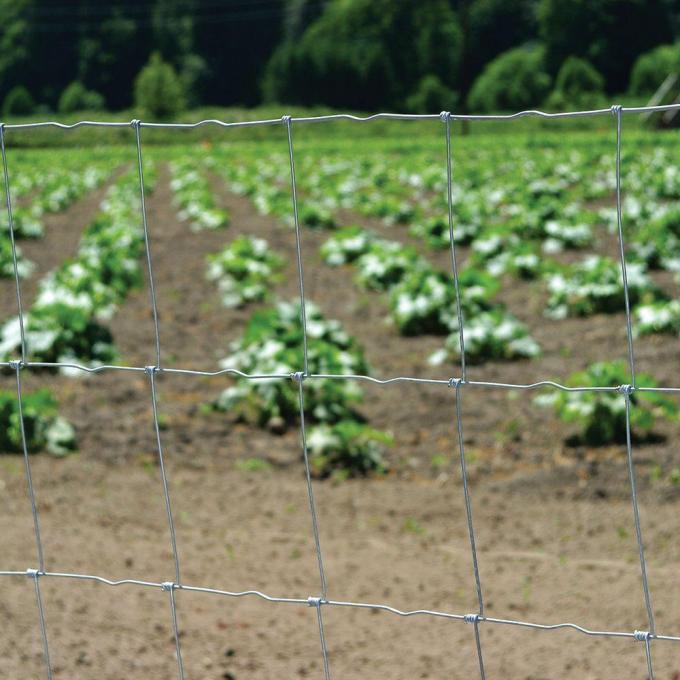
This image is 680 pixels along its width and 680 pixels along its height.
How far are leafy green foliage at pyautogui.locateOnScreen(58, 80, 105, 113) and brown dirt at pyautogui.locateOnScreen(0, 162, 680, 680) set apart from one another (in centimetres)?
8516

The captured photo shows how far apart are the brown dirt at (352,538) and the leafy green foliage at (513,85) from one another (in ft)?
207

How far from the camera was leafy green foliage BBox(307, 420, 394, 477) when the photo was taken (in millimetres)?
5406

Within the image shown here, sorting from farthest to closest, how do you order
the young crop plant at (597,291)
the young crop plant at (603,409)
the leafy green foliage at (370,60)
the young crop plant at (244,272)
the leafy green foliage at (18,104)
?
1. the leafy green foliage at (370,60)
2. the leafy green foliage at (18,104)
3. the young crop plant at (244,272)
4. the young crop plant at (597,291)
5. the young crop plant at (603,409)

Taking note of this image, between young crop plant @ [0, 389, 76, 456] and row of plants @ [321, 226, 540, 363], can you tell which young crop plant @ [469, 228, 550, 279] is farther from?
young crop plant @ [0, 389, 76, 456]

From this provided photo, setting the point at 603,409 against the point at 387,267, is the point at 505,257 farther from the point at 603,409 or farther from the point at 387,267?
the point at 603,409

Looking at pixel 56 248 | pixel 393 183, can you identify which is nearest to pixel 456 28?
pixel 393 183

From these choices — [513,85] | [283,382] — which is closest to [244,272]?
[283,382]

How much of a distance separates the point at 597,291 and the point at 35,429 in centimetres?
436

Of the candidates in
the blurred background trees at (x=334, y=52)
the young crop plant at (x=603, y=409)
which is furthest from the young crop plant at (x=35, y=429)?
the blurred background trees at (x=334, y=52)

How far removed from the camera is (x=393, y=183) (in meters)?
20.8

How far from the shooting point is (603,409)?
5547 millimetres

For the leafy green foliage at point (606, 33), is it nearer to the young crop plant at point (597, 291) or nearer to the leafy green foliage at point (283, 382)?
the young crop plant at point (597, 291)

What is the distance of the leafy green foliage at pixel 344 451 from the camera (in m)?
5.41

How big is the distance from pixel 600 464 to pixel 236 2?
103 m
